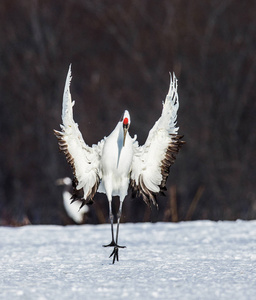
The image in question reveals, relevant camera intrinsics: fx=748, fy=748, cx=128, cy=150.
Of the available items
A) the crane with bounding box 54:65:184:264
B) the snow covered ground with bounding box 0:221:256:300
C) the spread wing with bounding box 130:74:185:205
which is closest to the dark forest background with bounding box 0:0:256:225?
the snow covered ground with bounding box 0:221:256:300

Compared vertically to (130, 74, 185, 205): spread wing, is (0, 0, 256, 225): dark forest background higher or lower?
higher

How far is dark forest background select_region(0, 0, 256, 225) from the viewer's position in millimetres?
20656

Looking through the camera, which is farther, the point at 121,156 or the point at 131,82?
the point at 131,82

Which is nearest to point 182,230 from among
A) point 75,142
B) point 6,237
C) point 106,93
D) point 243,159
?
point 6,237

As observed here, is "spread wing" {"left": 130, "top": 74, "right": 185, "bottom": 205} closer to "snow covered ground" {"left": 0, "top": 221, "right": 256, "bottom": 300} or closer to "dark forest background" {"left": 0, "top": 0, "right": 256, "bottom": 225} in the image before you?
"snow covered ground" {"left": 0, "top": 221, "right": 256, "bottom": 300}

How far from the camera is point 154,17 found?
22.9m

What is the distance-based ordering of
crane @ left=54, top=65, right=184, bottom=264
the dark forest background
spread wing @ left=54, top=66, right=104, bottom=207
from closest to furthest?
spread wing @ left=54, top=66, right=104, bottom=207 < crane @ left=54, top=65, right=184, bottom=264 < the dark forest background

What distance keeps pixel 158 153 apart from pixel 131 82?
16522 millimetres

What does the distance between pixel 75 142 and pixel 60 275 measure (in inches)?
46.2

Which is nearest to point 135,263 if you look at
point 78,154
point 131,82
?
point 78,154

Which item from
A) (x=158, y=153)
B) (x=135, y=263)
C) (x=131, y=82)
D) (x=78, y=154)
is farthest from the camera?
(x=131, y=82)

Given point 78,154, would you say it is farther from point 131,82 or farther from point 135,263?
point 131,82

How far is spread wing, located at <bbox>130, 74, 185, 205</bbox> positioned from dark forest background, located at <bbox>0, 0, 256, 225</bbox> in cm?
1281

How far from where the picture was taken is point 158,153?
622 cm
